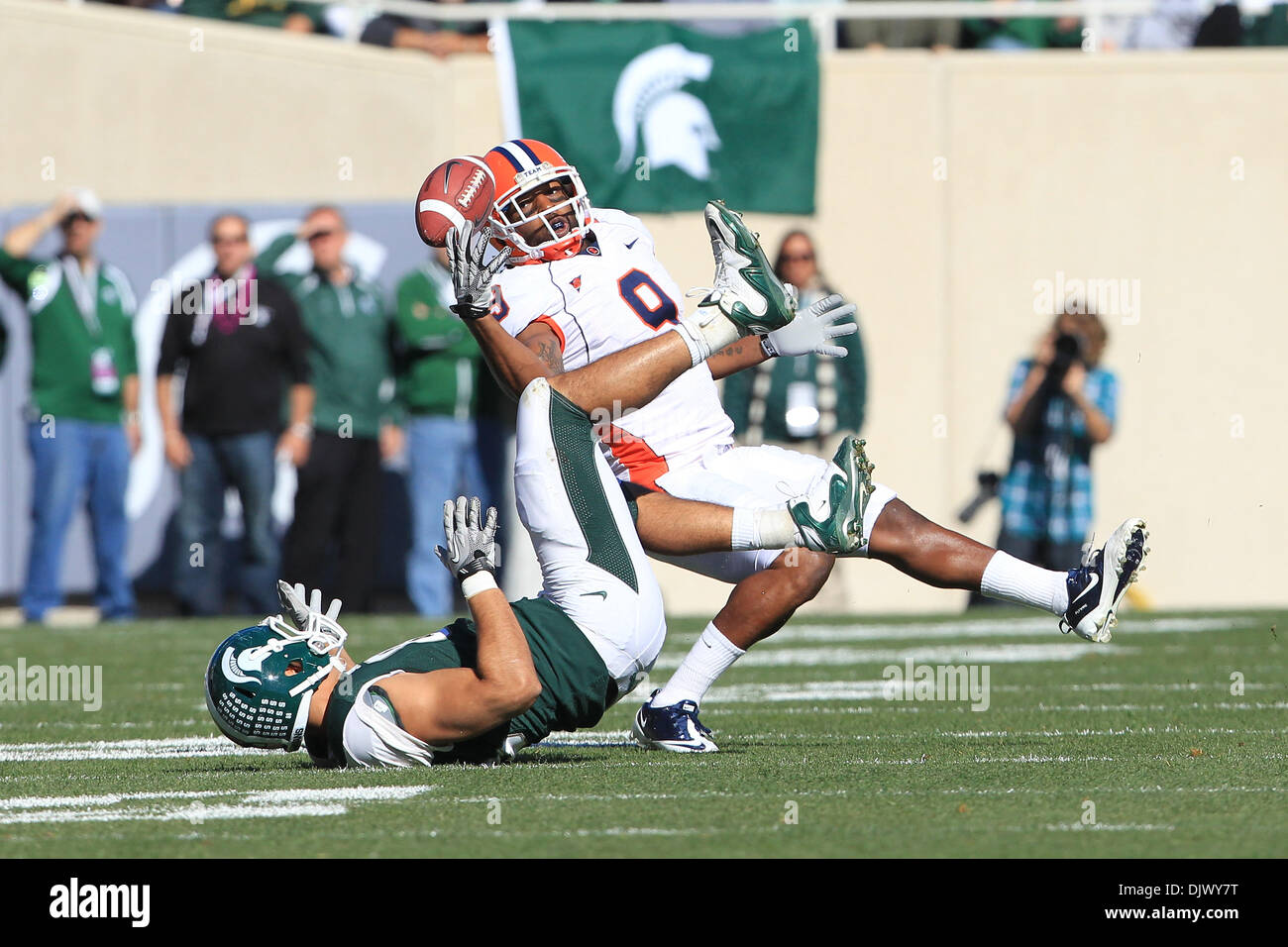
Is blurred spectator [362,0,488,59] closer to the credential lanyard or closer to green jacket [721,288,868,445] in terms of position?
the credential lanyard

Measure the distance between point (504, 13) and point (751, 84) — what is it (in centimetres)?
163

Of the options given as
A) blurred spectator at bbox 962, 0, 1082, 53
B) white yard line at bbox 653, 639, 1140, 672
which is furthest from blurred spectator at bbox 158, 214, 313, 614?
blurred spectator at bbox 962, 0, 1082, 53

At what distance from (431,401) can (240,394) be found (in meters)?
1.08

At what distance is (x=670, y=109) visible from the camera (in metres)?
13.1

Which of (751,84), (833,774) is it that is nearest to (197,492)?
(751,84)

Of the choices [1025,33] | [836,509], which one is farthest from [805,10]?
[836,509]

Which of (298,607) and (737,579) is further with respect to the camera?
(737,579)

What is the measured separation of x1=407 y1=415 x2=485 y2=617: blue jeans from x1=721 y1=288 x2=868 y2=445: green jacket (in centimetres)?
181

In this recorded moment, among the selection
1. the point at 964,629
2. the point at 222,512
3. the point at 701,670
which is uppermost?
the point at 222,512

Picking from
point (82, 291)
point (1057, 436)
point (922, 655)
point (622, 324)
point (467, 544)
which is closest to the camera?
point (467, 544)

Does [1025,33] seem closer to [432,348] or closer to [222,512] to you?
[432,348]

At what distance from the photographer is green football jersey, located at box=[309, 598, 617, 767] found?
5.43m

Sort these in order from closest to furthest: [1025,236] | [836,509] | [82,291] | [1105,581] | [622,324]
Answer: [836,509]
[1105,581]
[622,324]
[82,291]
[1025,236]

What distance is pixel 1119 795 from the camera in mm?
4801
